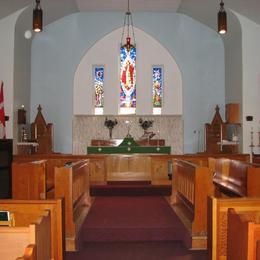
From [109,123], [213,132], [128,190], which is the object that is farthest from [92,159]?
[213,132]

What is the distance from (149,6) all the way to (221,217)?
894 centimetres

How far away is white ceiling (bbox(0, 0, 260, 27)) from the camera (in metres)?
9.84

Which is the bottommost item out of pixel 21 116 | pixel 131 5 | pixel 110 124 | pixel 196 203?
pixel 196 203

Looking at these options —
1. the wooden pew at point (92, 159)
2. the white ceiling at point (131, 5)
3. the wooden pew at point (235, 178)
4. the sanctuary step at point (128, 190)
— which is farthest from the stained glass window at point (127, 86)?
the wooden pew at point (235, 178)

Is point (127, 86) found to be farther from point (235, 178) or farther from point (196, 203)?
point (196, 203)

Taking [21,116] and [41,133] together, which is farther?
[41,133]

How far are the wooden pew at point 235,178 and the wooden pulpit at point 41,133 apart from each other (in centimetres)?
607

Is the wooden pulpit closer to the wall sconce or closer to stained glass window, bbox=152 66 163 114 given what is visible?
the wall sconce

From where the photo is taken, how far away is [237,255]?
9.20 feet

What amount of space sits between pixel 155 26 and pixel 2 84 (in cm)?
488

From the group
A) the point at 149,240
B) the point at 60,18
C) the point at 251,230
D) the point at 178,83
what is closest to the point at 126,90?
the point at 178,83

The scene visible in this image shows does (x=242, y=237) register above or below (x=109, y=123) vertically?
below

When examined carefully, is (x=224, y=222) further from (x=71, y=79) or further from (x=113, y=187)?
(x=71, y=79)

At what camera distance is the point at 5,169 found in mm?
7215
